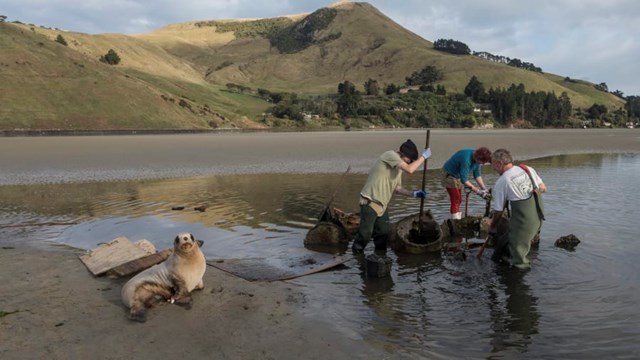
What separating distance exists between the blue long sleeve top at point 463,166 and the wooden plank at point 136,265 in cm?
705

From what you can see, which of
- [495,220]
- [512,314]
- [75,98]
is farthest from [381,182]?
[75,98]

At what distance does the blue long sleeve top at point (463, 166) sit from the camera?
479 inches

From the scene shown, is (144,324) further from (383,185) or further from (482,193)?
(482,193)

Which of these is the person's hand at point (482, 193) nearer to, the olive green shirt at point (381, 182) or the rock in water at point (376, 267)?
the olive green shirt at point (381, 182)

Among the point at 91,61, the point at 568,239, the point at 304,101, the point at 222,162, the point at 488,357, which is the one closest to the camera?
the point at 488,357

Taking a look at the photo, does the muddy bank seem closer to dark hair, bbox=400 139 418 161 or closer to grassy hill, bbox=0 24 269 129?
dark hair, bbox=400 139 418 161

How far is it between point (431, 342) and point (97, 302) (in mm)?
4786

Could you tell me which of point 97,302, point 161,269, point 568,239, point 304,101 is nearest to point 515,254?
point 568,239

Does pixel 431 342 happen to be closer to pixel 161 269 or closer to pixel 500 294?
pixel 500 294

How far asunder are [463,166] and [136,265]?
7.69 m

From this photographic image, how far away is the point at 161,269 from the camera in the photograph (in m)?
7.61

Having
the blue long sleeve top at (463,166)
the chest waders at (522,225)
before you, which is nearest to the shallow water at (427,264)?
the chest waders at (522,225)

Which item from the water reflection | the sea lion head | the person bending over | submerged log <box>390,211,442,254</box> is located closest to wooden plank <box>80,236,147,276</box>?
the sea lion head

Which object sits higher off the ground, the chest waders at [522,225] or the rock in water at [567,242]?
the chest waders at [522,225]
